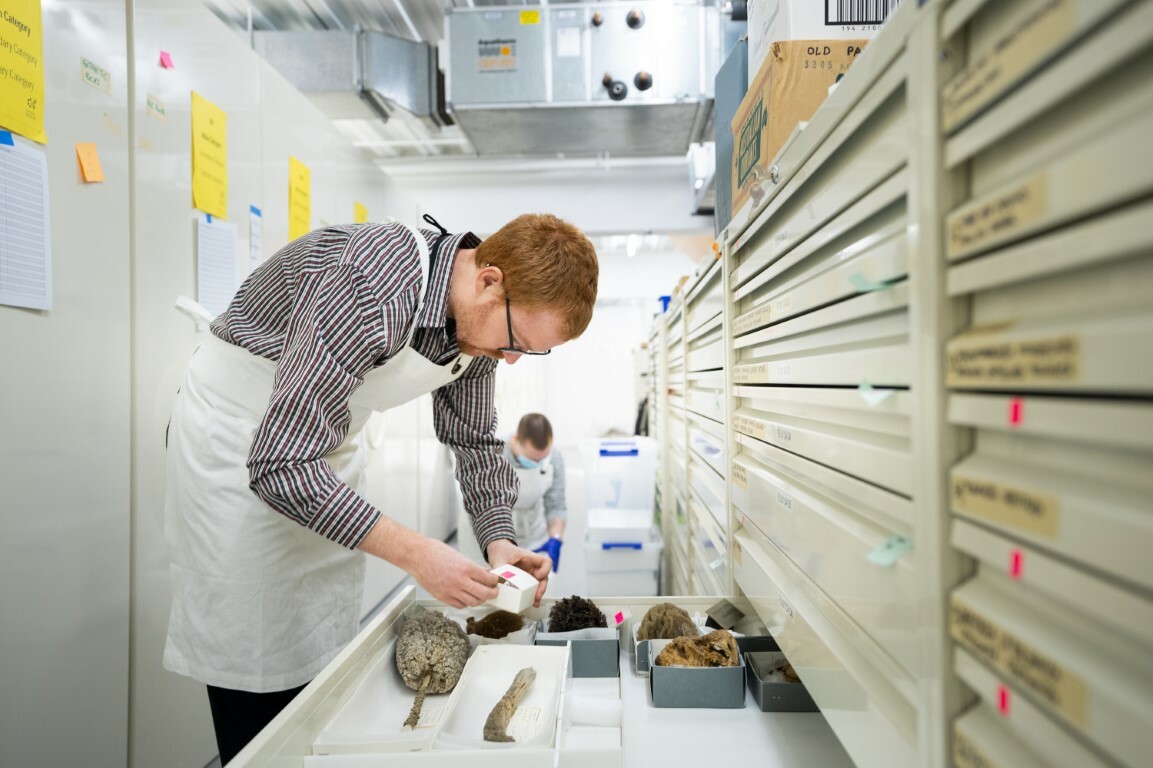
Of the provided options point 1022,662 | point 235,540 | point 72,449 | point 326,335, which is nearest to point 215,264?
point 72,449

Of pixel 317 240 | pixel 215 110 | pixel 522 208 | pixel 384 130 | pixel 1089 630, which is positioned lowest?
pixel 1089 630

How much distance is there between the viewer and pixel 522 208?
4.85 m

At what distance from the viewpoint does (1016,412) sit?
470mm

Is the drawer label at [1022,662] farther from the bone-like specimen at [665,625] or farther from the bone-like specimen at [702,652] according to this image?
the bone-like specimen at [665,625]

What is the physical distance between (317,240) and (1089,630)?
1.28m

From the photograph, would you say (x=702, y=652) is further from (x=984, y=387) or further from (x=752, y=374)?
(x=984, y=387)

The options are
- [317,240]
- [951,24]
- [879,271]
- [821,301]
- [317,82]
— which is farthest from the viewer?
[317,82]

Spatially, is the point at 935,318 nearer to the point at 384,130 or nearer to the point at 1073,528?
the point at 1073,528

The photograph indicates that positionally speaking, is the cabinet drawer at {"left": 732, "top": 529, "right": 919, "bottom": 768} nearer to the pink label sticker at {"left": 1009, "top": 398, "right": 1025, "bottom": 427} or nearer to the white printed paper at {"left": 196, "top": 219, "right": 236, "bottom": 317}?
the pink label sticker at {"left": 1009, "top": 398, "right": 1025, "bottom": 427}

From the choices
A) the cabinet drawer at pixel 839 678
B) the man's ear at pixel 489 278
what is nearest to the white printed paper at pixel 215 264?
the man's ear at pixel 489 278

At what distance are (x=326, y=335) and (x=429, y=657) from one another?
1.94 feet

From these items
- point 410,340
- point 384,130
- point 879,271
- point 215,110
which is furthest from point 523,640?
point 384,130

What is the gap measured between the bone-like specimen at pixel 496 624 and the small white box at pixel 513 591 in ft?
0.37

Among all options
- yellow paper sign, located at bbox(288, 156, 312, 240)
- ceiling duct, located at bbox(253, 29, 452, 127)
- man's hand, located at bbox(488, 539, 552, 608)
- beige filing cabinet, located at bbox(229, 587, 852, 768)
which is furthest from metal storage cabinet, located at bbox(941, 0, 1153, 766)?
ceiling duct, located at bbox(253, 29, 452, 127)
